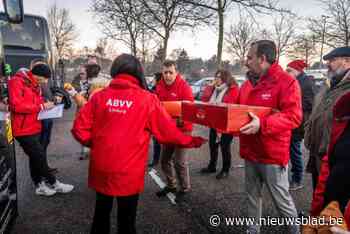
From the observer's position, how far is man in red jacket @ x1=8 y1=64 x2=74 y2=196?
168 inches

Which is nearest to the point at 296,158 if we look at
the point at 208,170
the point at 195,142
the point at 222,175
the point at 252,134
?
the point at 222,175

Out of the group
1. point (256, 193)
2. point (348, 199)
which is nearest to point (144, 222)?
point (256, 193)

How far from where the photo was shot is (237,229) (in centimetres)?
387

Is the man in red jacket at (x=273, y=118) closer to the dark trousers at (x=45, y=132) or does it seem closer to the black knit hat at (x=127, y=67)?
the black knit hat at (x=127, y=67)

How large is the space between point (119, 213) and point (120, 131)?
738 mm

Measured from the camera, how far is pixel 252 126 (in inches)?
104

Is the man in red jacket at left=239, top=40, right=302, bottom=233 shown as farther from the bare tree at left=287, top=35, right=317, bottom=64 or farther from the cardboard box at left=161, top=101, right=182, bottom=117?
the bare tree at left=287, top=35, right=317, bottom=64

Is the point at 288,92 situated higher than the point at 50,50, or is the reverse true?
the point at 50,50

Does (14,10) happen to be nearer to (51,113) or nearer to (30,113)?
(30,113)

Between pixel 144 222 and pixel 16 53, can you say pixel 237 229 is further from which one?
pixel 16 53

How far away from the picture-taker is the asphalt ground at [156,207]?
12.7 feet

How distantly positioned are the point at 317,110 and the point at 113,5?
16635 millimetres

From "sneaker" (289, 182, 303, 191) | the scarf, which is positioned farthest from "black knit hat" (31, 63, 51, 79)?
"sneaker" (289, 182, 303, 191)

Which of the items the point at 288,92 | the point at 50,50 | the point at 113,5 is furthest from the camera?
the point at 113,5
